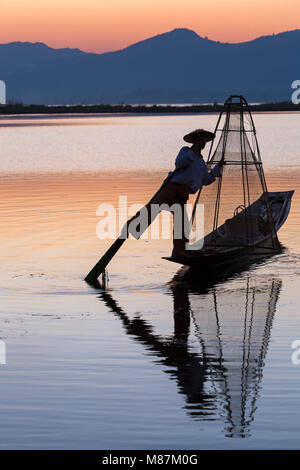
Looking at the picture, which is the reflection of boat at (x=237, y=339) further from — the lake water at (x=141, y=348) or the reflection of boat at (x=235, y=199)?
the reflection of boat at (x=235, y=199)

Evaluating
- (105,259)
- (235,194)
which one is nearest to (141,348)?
(105,259)

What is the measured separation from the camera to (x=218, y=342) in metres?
10.0

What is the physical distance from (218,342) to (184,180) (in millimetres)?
3844

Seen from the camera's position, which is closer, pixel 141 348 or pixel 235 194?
pixel 141 348

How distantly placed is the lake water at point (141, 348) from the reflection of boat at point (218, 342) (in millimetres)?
16

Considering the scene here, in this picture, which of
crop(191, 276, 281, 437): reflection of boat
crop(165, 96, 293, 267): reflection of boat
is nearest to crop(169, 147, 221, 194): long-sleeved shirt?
crop(165, 96, 293, 267): reflection of boat

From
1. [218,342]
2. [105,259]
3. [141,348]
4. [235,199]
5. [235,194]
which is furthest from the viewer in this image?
[235,199]

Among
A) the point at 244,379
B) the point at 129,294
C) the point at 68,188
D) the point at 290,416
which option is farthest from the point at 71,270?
the point at 68,188

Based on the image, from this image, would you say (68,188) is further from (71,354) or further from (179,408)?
(179,408)

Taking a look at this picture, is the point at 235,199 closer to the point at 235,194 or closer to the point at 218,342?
the point at 235,194

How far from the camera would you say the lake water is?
734cm

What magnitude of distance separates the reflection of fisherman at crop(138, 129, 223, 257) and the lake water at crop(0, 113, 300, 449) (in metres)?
0.71

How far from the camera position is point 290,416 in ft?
24.7
